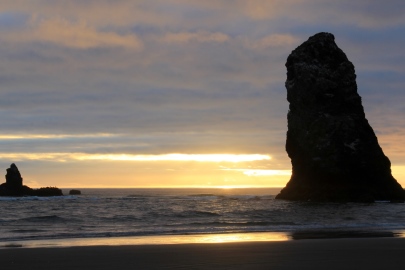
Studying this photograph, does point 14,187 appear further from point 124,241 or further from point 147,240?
point 124,241

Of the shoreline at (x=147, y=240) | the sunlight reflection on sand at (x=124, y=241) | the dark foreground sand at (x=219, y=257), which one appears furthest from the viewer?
the sunlight reflection on sand at (x=124, y=241)

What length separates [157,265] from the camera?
13.4m

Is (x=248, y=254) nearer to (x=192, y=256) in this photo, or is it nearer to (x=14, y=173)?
(x=192, y=256)

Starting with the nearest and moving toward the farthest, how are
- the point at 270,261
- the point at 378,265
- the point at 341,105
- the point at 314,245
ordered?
the point at 378,265 < the point at 270,261 < the point at 314,245 < the point at 341,105

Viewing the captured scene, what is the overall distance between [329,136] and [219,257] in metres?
56.6

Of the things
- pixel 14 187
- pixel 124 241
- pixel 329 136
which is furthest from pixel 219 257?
pixel 14 187

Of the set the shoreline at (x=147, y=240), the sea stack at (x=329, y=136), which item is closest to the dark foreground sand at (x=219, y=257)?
the shoreline at (x=147, y=240)

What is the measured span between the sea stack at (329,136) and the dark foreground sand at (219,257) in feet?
163

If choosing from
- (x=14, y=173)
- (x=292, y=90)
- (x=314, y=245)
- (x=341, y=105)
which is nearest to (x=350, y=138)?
(x=341, y=105)

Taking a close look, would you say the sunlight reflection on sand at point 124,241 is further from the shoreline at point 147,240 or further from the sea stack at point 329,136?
the sea stack at point 329,136

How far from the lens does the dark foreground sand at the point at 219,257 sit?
1315 centimetres

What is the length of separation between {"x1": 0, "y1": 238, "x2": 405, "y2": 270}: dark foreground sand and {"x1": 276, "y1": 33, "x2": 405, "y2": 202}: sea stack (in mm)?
49762

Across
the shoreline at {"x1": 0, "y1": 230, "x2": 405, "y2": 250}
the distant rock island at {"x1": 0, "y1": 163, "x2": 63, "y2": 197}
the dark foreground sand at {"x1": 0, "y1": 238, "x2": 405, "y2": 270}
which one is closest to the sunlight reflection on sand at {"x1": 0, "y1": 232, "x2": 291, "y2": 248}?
the shoreline at {"x1": 0, "y1": 230, "x2": 405, "y2": 250}

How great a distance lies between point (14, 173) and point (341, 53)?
Answer: 72.4 meters
